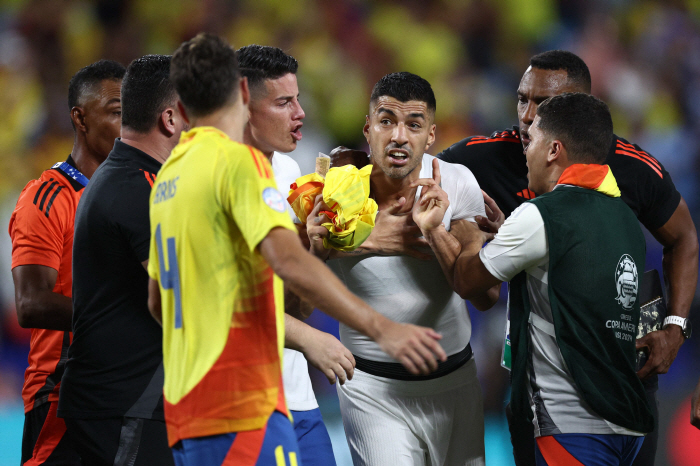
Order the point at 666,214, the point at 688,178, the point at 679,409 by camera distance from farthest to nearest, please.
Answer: the point at 688,178, the point at 679,409, the point at 666,214

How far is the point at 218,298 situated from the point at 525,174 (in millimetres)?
1973

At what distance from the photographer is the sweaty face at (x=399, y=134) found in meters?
2.39

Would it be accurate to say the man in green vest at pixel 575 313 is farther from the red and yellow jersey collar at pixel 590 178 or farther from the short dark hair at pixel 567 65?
the short dark hair at pixel 567 65

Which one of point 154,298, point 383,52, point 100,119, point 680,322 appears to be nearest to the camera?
point 154,298

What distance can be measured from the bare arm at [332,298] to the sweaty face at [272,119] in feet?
4.13

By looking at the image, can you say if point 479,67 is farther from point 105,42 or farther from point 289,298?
point 289,298

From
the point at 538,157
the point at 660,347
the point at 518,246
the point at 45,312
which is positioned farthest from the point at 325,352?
the point at 660,347

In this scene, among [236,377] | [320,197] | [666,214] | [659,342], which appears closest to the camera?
[236,377]

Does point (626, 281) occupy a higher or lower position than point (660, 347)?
higher

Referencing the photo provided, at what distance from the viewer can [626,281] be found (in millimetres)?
2066

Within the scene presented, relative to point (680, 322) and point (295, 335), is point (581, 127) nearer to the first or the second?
point (680, 322)

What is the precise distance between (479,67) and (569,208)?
3386 millimetres

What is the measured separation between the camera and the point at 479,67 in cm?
517

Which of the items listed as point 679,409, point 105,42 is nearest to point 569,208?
point 679,409
